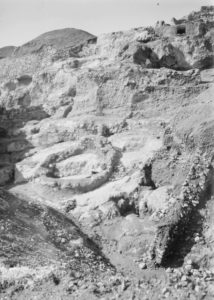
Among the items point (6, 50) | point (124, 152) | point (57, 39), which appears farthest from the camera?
point (6, 50)

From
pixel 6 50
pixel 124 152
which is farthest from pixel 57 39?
pixel 124 152

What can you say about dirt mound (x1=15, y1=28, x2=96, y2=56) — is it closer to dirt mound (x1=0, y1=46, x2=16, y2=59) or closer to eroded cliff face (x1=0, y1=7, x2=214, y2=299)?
dirt mound (x1=0, y1=46, x2=16, y2=59)

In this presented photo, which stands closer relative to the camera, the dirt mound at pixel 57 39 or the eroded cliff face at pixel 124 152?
the eroded cliff face at pixel 124 152

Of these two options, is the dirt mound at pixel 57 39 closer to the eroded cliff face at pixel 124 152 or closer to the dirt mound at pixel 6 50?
the dirt mound at pixel 6 50

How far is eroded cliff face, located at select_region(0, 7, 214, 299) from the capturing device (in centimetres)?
1309

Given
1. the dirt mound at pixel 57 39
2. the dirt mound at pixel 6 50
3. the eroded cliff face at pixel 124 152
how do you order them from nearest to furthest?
the eroded cliff face at pixel 124 152 < the dirt mound at pixel 57 39 < the dirt mound at pixel 6 50

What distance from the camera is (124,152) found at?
18000 mm

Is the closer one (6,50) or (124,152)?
(124,152)

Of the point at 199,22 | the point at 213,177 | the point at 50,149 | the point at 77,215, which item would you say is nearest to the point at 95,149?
the point at 50,149

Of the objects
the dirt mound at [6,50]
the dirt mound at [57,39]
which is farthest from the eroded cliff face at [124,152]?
the dirt mound at [6,50]

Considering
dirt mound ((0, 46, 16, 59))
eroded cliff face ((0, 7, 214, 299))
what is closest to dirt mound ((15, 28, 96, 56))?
dirt mound ((0, 46, 16, 59))

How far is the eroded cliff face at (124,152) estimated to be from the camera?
1309cm

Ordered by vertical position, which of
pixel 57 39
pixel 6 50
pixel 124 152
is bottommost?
pixel 124 152

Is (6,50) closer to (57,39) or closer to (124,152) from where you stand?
(57,39)
